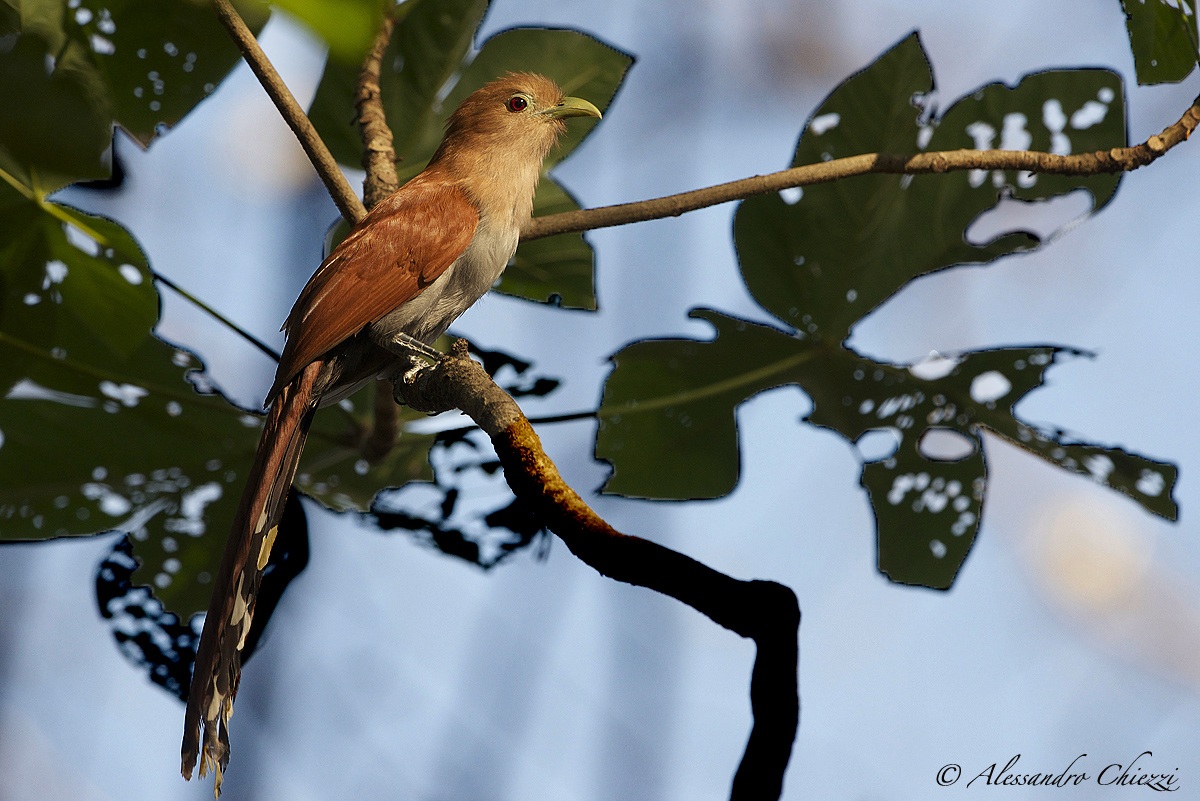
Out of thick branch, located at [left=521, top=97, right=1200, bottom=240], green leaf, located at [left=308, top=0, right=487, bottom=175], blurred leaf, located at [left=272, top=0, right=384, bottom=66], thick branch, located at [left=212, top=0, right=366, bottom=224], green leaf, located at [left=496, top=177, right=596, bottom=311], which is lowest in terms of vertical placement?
blurred leaf, located at [left=272, top=0, right=384, bottom=66]

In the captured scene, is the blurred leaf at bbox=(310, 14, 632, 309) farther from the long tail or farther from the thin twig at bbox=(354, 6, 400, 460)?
the long tail

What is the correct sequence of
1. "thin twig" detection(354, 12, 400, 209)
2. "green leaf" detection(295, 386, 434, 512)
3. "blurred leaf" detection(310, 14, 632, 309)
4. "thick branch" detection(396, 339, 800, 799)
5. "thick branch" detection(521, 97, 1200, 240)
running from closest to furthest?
"thick branch" detection(396, 339, 800, 799), "thick branch" detection(521, 97, 1200, 240), "thin twig" detection(354, 12, 400, 209), "blurred leaf" detection(310, 14, 632, 309), "green leaf" detection(295, 386, 434, 512)

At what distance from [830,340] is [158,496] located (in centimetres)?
144

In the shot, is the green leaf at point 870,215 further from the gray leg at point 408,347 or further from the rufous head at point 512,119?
the gray leg at point 408,347

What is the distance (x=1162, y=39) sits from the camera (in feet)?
5.34

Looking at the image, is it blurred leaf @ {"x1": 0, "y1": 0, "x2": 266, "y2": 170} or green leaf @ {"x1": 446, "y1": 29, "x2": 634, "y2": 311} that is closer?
blurred leaf @ {"x1": 0, "y1": 0, "x2": 266, "y2": 170}

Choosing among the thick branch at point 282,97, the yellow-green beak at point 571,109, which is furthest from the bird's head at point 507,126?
the thick branch at point 282,97

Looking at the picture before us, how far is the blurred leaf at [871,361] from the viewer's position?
205 cm

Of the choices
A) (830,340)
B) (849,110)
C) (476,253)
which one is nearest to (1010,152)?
(849,110)

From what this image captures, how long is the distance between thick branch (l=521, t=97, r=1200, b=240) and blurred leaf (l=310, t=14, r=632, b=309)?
1.28 ft

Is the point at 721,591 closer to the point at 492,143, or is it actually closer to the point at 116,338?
the point at 492,143

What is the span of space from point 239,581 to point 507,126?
992mm

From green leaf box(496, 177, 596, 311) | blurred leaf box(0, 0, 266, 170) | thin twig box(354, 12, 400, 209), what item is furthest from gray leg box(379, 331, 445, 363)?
blurred leaf box(0, 0, 266, 170)

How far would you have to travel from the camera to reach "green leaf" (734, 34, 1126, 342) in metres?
2.04
